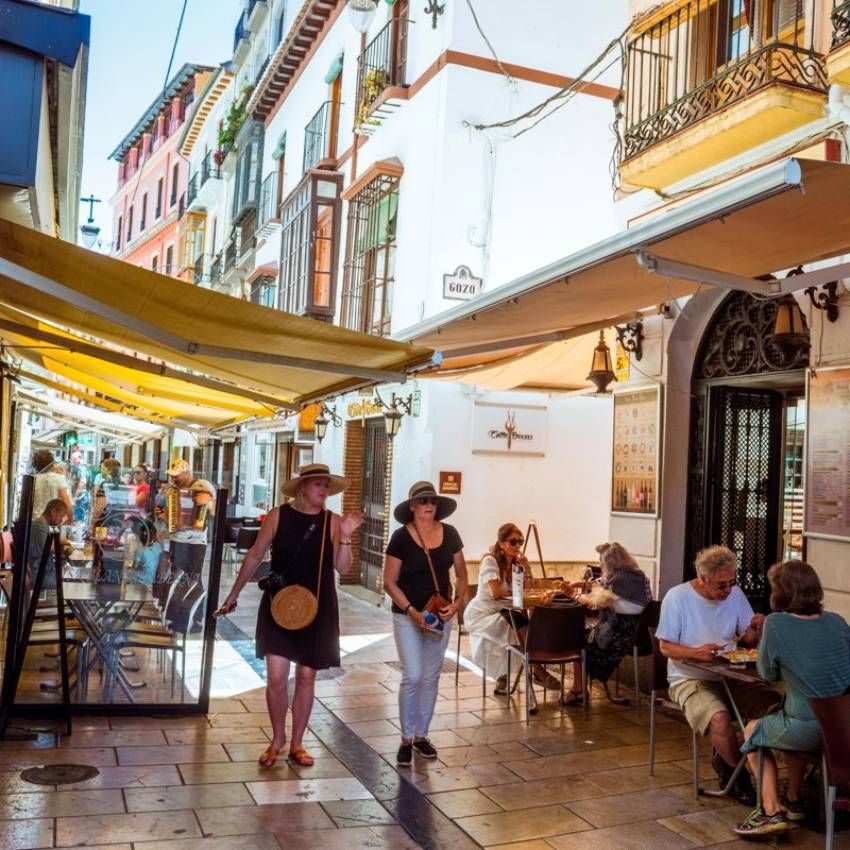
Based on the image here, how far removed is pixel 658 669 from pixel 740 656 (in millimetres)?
766

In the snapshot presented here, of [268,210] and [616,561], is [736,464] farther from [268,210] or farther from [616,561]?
[268,210]

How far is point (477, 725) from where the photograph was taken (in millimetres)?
6707

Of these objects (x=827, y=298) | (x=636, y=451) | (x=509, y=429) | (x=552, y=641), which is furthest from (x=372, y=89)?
(x=552, y=641)

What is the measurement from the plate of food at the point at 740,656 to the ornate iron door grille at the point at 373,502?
29.4 feet

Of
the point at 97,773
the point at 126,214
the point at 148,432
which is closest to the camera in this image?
the point at 97,773

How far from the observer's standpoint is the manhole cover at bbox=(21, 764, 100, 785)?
498 centimetres

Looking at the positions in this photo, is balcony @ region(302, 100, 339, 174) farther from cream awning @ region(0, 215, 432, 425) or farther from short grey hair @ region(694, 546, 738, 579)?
short grey hair @ region(694, 546, 738, 579)

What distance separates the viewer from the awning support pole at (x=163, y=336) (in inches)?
184

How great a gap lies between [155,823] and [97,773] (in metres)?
0.82

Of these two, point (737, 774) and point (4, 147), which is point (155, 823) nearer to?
point (737, 774)

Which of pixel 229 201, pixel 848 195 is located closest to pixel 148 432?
pixel 229 201

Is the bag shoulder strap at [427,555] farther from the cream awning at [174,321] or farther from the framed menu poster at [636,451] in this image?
the framed menu poster at [636,451]

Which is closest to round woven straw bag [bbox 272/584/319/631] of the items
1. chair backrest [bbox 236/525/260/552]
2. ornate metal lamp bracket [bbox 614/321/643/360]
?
ornate metal lamp bracket [bbox 614/321/643/360]

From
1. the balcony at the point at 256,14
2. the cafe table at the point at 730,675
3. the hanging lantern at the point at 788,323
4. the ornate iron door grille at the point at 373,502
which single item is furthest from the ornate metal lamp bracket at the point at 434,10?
the balcony at the point at 256,14
